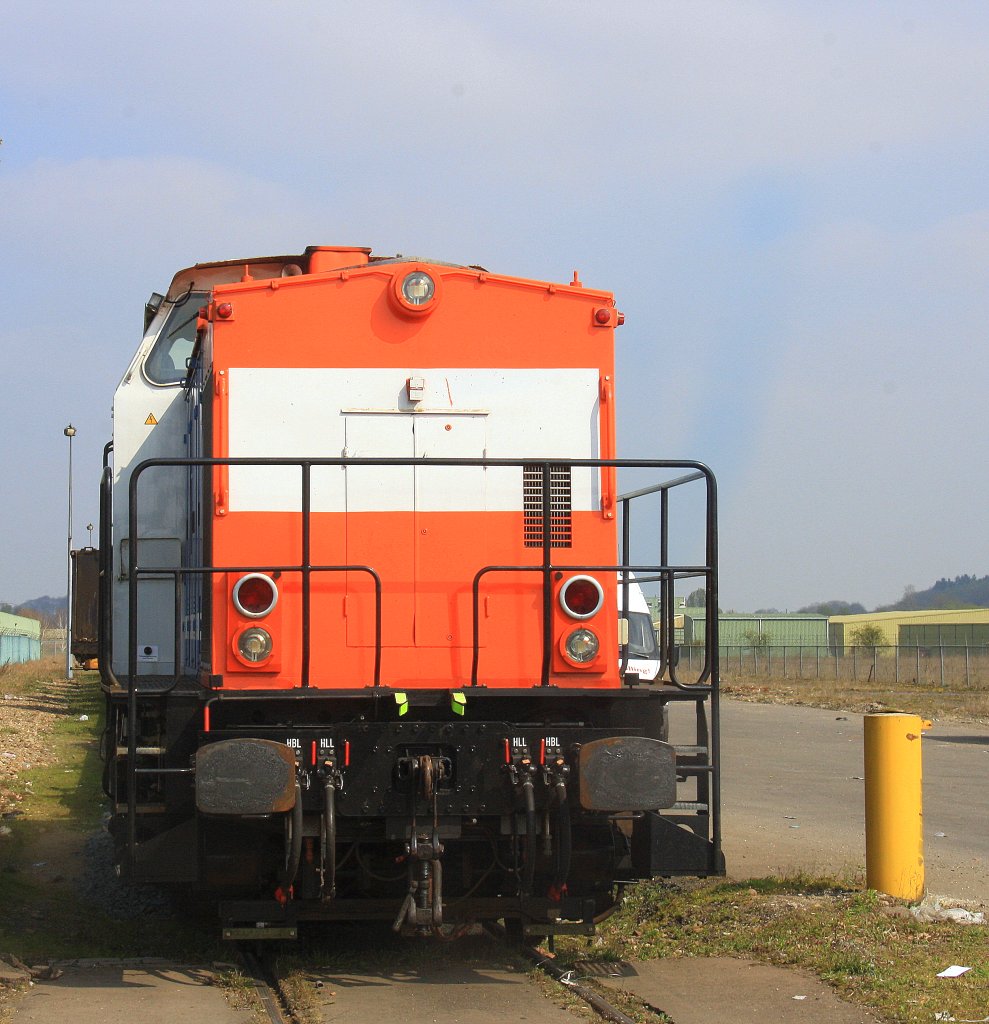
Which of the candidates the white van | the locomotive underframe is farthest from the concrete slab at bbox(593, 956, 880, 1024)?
the white van

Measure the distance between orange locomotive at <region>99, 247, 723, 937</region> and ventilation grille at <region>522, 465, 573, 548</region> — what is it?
12mm

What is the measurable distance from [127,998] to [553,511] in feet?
10.4

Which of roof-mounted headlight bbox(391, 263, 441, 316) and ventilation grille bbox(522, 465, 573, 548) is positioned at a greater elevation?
roof-mounted headlight bbox(391, 263, 441, 316)

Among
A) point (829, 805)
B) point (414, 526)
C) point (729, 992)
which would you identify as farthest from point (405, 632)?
point (829, 805)

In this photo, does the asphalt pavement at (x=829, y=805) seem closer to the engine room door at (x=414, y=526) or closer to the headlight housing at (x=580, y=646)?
the headlight housing at (x=580, y=646)

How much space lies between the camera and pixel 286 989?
6.00 metres

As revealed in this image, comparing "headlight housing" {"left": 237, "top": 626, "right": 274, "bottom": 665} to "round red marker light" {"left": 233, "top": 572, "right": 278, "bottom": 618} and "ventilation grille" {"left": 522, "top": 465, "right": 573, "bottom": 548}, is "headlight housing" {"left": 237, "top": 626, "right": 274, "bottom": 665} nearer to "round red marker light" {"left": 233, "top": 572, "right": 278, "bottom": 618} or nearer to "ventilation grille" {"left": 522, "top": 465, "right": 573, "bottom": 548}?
"round red marker light" {"left": 233, "top": 572, "right": 278, "bottom": 618}

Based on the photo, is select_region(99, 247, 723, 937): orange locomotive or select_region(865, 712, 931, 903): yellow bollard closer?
select_region(99, 247, 723, 937): orange locomotive

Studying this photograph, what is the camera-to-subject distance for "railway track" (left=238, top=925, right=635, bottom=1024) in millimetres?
5574

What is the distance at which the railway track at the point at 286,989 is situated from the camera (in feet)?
18.3

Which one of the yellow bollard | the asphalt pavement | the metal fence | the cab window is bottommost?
the metal fence

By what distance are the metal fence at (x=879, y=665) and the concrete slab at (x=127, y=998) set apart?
3916 cm

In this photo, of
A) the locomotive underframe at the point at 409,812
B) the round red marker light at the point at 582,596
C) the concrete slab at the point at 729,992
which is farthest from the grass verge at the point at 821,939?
the round red marker light at the point at 582,596

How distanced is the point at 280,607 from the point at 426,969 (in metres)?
2.00
